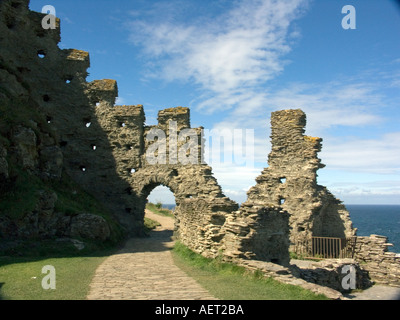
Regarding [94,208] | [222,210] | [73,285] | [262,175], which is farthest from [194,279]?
[262,175]

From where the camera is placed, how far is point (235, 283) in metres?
8.79

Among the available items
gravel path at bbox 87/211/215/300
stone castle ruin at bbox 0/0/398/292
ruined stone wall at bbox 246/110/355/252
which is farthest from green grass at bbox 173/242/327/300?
ruined stone wall at bbox 246/110/355/252

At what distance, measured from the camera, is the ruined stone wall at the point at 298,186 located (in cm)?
1995

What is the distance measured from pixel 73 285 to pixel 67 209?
7649 mm

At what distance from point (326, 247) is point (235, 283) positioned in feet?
40.9

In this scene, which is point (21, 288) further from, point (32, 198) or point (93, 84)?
point (93, 84)

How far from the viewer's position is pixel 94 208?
18703 millimetres

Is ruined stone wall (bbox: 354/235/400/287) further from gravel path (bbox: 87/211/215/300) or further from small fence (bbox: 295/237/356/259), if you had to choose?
gravel path (bbox: 87/211/215/300)

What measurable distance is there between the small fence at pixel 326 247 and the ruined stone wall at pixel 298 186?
406 mm

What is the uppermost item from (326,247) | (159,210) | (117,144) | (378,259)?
(117,144)

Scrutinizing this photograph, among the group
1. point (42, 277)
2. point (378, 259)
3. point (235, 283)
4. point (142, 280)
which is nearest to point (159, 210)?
point (378, 259)

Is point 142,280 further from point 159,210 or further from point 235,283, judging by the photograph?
point 159,210

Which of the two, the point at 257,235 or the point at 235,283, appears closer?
the point at 235,283

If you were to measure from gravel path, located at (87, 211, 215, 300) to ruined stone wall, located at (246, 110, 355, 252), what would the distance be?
9.17 meters
